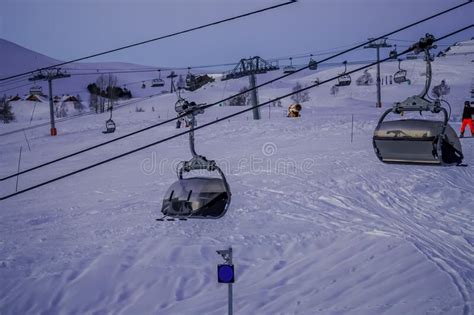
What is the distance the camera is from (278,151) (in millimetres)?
23062

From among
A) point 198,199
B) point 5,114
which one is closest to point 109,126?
point 198,199

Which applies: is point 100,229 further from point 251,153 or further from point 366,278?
point 251,153

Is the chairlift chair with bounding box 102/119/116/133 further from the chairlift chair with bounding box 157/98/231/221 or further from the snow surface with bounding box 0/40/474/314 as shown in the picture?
the chairlift chair with bounding box 157/98/231/221

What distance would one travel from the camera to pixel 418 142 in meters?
7.17

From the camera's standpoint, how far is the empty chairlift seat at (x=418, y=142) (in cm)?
703

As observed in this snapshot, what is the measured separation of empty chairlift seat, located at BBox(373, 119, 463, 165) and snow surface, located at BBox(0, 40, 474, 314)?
8.87 feet

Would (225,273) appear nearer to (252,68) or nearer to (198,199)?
(198,199)

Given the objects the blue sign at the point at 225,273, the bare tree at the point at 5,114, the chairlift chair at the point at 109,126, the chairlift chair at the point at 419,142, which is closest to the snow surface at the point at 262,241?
the blue sign at the point at 225,273

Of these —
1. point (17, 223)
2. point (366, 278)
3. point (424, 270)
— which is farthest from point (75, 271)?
point (424, 270)

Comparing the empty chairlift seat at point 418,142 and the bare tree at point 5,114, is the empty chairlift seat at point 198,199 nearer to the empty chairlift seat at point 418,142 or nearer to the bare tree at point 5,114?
the empty chairlift seat at point 418,142

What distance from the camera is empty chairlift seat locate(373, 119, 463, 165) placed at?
703 centimetres

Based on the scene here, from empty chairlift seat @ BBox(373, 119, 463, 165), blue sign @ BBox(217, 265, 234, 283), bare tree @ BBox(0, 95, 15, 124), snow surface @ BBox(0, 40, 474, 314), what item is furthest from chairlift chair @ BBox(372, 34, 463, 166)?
bare tree @ BBox(0, 95, 15, 124)

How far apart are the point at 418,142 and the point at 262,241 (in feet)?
18.0

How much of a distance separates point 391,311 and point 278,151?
605 inches
